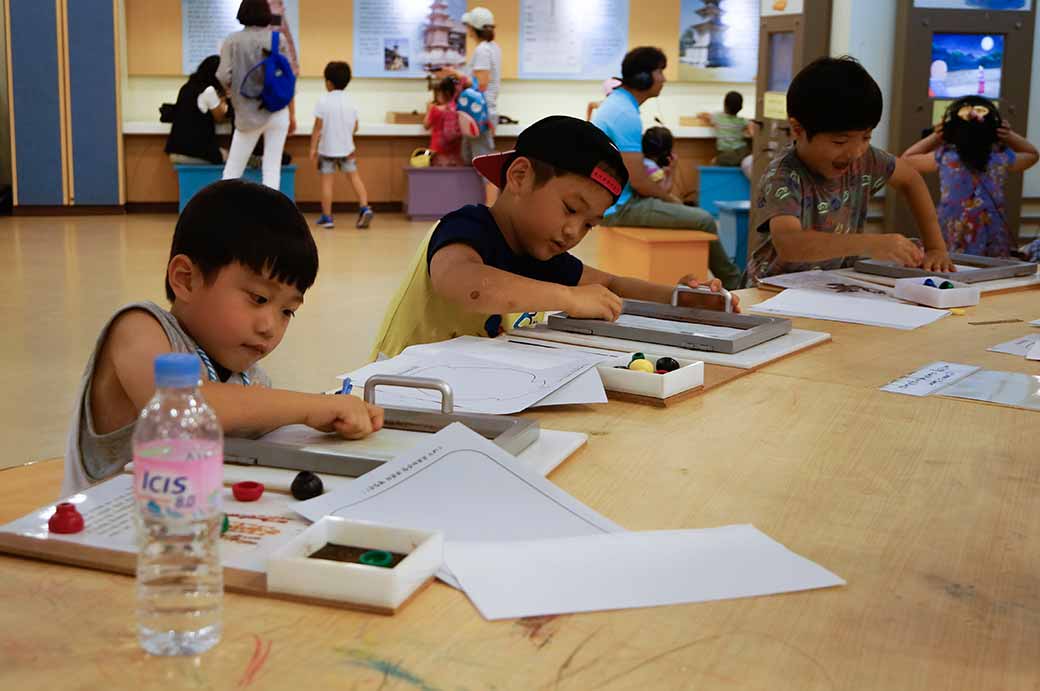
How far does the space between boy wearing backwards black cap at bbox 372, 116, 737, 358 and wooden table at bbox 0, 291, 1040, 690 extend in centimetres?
56

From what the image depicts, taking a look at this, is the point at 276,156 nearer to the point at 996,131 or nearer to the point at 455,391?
the point at 996,131

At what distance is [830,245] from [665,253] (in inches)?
106

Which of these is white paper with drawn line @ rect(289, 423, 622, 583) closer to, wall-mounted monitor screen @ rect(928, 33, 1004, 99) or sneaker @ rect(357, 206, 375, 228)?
wall-mounted monitor screen @ rect(928, 33, 1004, 99)

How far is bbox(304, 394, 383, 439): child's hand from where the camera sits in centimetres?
129

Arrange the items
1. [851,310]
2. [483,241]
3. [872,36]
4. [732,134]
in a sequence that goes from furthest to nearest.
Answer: [732,134], [872,36], [851,310], [483,241]

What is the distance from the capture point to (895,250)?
9.29ft

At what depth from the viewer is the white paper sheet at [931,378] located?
1721 millimetres

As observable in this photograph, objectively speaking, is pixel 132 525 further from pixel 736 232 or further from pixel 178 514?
pixel 736 232

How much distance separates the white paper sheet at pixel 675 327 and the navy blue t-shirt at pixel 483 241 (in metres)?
0.23

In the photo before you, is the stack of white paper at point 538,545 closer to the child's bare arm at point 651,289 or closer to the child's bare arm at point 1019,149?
the child's bare arm at point 651,289

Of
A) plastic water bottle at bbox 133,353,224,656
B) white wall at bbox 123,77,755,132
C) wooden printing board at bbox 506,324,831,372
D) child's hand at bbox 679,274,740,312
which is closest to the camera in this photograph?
plastic water bottle at bbox 133,353,224,656

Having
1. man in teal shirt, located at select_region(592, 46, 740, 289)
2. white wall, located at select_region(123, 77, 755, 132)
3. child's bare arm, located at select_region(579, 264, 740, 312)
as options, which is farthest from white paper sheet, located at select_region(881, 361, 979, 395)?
white wall, located at select_region(123, 77, 755, 132)

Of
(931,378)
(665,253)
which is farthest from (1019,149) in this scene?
(931,378)

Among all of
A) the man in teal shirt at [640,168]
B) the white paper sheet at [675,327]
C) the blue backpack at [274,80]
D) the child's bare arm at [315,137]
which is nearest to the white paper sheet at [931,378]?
the white paper sheet at [675,327]
